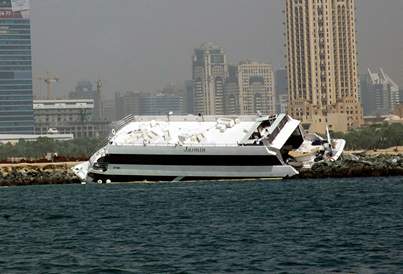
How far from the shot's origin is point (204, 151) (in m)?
96.6

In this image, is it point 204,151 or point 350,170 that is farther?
point 350,170

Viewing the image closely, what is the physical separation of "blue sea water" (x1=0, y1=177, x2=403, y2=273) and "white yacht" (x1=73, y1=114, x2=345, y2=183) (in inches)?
427

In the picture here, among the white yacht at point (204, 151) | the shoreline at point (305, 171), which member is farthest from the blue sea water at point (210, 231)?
the shoreline at point (305, 171)

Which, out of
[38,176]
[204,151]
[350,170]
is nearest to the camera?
[204,151]

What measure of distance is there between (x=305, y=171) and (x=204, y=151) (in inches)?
326

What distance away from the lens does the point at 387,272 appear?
38094 millimetres

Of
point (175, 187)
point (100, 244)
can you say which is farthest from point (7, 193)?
point (100, 244)

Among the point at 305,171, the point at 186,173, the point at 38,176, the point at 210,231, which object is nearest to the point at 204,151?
the point at 186,173

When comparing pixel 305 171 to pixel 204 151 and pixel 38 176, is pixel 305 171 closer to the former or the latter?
pixel 204 151

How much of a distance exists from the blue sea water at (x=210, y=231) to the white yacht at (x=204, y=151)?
10.8m

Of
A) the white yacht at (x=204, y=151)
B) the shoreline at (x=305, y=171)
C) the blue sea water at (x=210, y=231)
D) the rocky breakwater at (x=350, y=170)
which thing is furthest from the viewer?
the shoreline at (x=305, y=171)

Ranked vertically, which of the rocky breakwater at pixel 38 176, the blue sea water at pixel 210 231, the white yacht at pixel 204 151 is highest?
the white yacht at pixel 204 151

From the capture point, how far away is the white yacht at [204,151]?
95.4 m

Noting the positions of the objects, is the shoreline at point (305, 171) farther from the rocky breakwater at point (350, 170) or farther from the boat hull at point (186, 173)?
the boat hull at point (186, 173)
